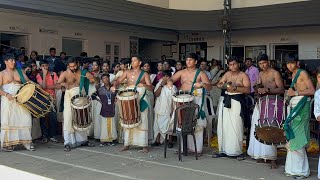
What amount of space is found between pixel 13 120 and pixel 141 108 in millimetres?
2419

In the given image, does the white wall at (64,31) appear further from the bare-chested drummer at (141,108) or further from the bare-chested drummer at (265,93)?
the bare-chested drummer at (265,93)

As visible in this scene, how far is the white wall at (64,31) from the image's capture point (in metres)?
12.9

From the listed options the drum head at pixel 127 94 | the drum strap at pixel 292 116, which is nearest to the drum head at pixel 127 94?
the drum head at pixel 127 94

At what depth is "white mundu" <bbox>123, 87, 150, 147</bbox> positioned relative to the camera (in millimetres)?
8352

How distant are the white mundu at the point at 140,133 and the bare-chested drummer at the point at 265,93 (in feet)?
6.67

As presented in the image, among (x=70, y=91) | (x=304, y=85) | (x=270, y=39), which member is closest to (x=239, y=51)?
(x=270, y=39)

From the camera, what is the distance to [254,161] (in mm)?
7602

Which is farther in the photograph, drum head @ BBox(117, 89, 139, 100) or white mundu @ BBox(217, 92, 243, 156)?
drum head @ BBox(117, 89, 139, 100)

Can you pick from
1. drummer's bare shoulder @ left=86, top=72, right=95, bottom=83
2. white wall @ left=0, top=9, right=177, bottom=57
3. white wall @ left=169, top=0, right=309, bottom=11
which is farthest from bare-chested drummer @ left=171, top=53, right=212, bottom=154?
white wall @ left=169, top=0, right=309, bottom=11

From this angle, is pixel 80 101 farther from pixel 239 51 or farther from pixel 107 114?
pixel 239 51

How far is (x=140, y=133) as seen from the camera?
8375 mm

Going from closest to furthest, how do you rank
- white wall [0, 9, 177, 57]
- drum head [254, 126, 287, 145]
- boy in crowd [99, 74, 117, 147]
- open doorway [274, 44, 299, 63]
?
drum head [254, 126, 287, 145], boy in crowd [99, 74, 117, 147], white wall [0, 9, 177, 57], open doorway [274, 44, 299, 63]

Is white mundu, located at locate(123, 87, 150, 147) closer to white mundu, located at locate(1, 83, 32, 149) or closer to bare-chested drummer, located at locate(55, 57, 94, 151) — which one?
bare-chested drummer, located at locate(55, 57, 94, 151)

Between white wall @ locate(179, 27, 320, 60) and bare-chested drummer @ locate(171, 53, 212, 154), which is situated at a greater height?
white wall @ locate(179, 27, 320, 60)
